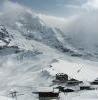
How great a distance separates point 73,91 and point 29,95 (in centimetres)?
1140

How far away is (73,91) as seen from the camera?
90.5 metres

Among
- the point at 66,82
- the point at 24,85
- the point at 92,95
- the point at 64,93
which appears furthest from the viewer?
the point at 24,85

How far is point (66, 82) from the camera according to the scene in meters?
109

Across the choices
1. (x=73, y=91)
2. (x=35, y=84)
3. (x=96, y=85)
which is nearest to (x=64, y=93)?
(x=73, y=91)

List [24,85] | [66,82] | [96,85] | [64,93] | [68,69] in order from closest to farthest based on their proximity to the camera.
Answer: [64,93], [96,85], [66,82], [24,85], [68,69]

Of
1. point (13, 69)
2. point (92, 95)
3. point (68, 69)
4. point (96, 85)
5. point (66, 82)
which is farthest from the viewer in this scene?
point (13, 69)

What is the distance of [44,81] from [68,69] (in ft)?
116

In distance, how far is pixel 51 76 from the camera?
126 m

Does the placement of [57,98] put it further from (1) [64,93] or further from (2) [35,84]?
(2) [35,84]

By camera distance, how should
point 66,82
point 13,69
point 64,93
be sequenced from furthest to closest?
point 13,69, point 66,82, point 64,93

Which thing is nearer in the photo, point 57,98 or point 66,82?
point 57,98

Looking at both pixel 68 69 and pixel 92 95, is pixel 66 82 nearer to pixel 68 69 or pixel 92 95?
pixel 92 95

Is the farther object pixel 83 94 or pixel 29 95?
pixel 29 95

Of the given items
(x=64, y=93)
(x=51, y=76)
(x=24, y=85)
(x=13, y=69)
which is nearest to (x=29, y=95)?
(x=64, y=93)
